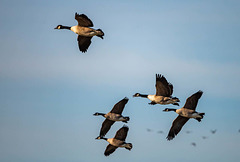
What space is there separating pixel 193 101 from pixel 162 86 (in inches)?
70.8

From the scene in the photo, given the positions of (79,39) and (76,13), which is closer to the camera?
(76,13)

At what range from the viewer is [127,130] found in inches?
1406

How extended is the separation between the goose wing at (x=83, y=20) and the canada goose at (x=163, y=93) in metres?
4.35

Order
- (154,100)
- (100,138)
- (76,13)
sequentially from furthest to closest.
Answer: (100,138)
(154,100)
(76,13)

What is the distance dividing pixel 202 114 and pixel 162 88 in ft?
8.09

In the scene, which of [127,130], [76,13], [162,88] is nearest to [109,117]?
[127,130]

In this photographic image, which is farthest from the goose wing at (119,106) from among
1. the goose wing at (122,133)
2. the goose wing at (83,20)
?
the goose wing at (83,20)

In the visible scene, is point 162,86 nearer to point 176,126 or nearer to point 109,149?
point 176,126

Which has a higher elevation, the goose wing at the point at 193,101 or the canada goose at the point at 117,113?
the goose wing at the point at 193,101

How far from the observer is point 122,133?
3584 centimetres

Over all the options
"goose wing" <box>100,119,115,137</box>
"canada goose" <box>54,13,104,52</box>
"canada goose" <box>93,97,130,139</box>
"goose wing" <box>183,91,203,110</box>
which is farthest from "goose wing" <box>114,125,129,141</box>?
"canada goose" <box>54,13,104,52</box>

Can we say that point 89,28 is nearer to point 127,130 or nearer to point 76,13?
point 76,13

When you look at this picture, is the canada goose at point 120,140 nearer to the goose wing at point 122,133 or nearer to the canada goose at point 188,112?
the goose wing at point 122,133

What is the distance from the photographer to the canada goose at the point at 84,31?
1315 inches
